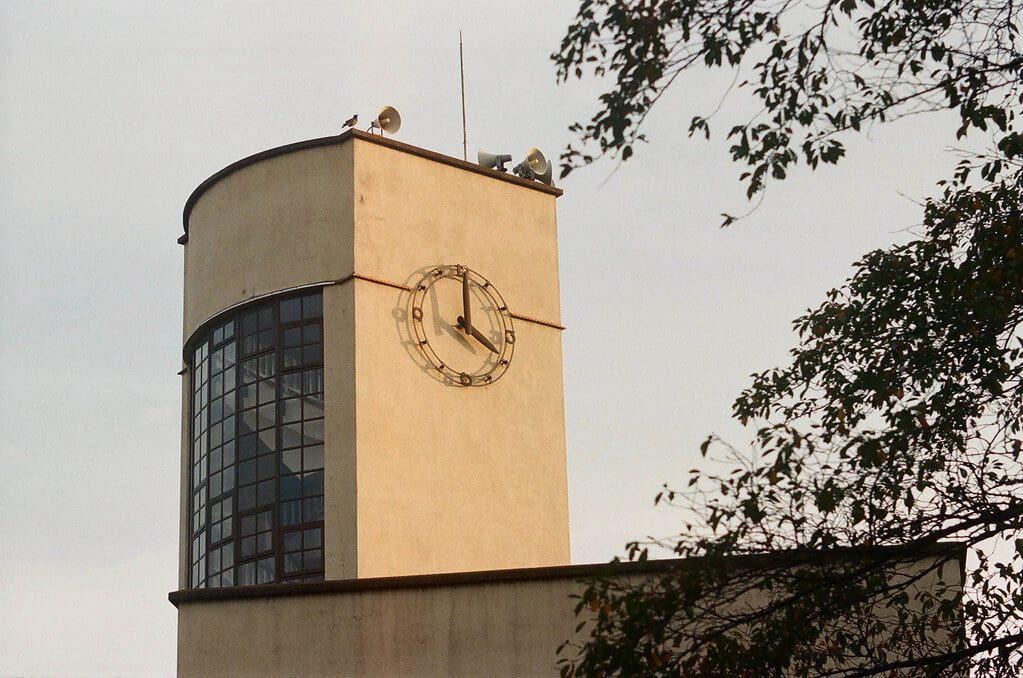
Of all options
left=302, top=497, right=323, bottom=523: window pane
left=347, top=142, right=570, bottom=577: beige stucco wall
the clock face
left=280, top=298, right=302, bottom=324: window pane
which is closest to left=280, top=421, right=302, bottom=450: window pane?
left=302, top=497, right=323, bottom=523: window pane

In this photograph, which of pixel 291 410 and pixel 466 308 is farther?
pixel 466 308

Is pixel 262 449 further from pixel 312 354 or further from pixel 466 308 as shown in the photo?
pixel 466 308

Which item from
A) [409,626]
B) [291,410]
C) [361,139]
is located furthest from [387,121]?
[409,626]

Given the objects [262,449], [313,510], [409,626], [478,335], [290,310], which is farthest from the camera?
[478,335]

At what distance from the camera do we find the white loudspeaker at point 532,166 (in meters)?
18.1

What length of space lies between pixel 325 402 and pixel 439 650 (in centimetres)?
377

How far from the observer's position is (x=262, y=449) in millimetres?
16250

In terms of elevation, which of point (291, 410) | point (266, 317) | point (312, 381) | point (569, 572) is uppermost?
point (266, 317)

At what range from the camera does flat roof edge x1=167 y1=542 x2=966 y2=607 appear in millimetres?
8992

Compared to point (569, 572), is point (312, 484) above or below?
above

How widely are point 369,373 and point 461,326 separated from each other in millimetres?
1375

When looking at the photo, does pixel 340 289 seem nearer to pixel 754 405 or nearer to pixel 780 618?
pixel 754 405

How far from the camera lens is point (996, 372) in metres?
9.82

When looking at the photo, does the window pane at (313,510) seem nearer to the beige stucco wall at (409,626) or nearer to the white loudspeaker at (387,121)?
the beige stucco wall at (409,626)
